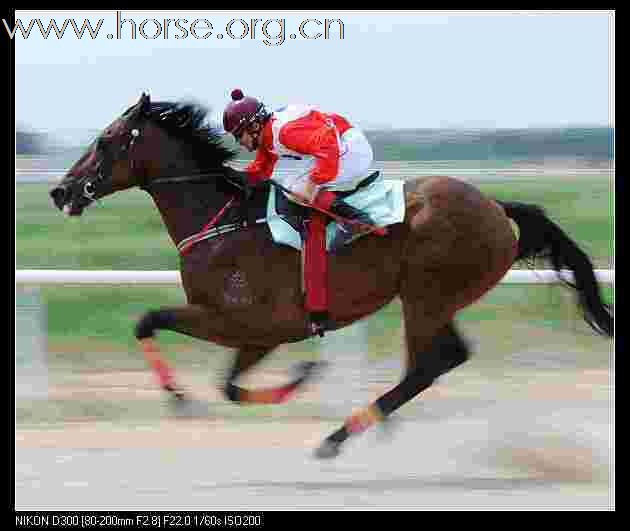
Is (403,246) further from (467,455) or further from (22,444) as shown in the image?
(22,444)

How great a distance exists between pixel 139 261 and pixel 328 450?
17.8 feet

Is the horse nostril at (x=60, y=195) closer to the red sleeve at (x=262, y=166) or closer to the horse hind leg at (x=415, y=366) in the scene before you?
the red sleeve at (x=262, y=166)

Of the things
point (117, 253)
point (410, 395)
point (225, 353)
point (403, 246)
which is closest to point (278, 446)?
point (410, 395)

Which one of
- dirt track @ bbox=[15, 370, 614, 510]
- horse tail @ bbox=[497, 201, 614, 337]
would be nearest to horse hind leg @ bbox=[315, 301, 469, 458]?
dirt track @ bbox=[15, 370, 614, 510]

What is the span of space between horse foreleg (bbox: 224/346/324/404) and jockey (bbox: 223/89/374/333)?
0.97 feet

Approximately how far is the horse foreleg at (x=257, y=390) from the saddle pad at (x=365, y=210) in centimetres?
53

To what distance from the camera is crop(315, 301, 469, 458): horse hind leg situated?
17.1 ft

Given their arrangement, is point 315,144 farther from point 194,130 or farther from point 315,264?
point 194,130

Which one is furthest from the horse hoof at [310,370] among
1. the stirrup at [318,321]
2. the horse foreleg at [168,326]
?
the horse foreleg at [168,326]

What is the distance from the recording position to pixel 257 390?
17.8 ft

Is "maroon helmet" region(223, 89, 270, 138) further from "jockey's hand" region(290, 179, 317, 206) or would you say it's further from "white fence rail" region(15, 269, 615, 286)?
"white fence rail" region(15, 269, 615, 286)

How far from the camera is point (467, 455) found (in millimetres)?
5398

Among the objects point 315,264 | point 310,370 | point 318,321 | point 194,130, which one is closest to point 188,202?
point 194,130

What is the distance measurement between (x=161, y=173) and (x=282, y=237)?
2.12 feet
